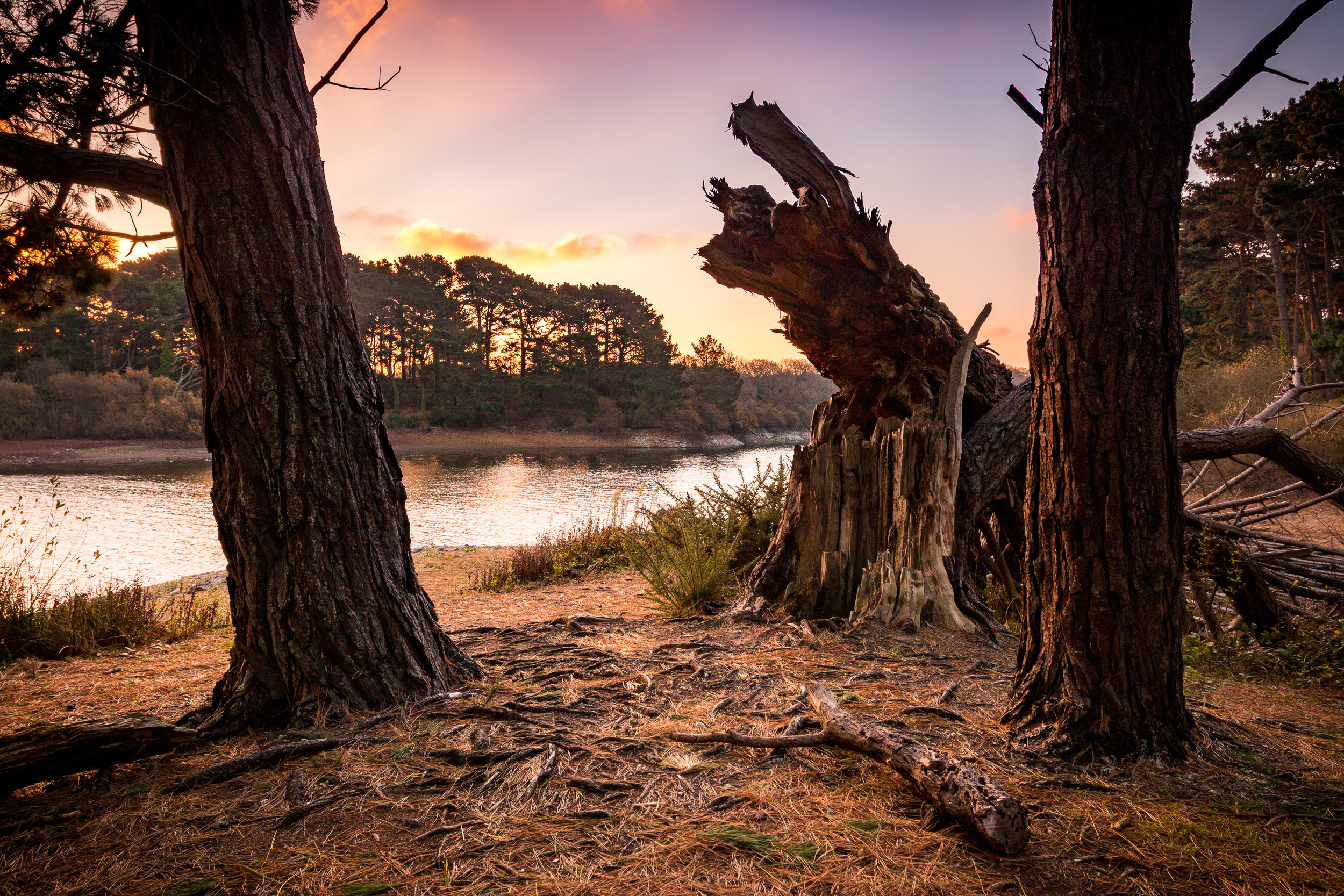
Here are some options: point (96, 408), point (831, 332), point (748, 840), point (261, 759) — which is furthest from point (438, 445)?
point (748, 840)

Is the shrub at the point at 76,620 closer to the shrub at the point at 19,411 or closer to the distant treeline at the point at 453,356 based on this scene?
the distant treeline at the point at 453,356

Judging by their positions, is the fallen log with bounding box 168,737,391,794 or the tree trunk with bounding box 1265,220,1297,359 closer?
the fallen log with bounding box 168,737,391,794

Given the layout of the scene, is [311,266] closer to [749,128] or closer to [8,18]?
[8,18]

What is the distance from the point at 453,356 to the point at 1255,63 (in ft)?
128

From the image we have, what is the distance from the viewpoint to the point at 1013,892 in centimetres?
139

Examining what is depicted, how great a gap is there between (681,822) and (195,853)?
119 centimetres

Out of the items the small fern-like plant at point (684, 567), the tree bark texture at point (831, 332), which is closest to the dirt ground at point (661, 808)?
the tree bark texture at point (831, 332)

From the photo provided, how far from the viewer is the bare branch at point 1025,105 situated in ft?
7.12

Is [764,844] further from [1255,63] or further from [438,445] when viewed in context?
[438,445]

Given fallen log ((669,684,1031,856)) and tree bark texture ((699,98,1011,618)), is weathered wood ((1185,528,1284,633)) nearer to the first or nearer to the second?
tree bark texture ((699,98,1011,618))

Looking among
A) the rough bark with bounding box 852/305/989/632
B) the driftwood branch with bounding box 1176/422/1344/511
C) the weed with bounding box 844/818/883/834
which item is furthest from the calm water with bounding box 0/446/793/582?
the weed with bounding box 844/818/883/834

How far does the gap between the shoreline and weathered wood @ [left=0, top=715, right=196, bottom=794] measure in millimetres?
23090

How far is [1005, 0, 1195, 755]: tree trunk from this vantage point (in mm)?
1938

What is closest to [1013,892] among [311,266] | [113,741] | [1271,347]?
[113,741]
